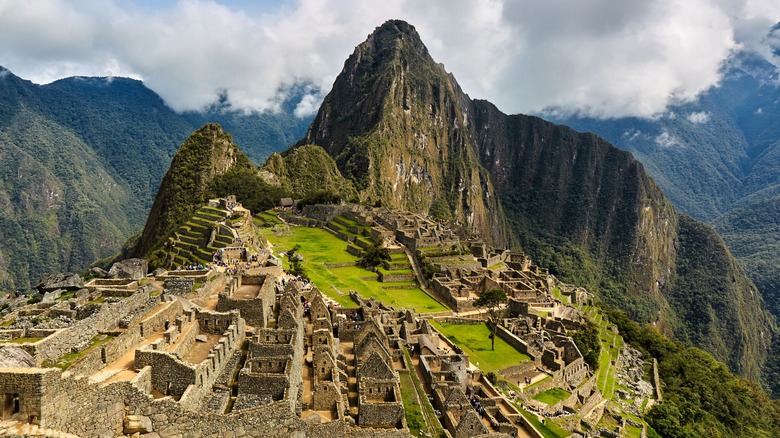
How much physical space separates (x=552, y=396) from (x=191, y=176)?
84640mm

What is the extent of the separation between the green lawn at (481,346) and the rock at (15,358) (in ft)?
93.8

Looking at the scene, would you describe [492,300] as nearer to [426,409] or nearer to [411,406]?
[426,409]

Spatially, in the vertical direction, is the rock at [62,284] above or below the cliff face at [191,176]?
below

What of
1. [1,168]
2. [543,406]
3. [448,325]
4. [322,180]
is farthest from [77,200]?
[543,406]

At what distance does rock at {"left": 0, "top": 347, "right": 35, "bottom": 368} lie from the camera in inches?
472

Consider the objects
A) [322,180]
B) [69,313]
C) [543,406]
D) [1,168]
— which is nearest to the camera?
[69,313]

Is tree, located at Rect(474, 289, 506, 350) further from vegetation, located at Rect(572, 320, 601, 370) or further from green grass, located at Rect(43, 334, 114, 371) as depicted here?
green grass, located at Rect(43, 334, 114, 371)

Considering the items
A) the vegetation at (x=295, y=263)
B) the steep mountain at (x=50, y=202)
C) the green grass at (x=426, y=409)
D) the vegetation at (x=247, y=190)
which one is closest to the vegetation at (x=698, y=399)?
the green grass at (x=426, y=409)

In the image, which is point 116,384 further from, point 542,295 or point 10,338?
point 542,295

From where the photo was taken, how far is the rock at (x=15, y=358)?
1198cm

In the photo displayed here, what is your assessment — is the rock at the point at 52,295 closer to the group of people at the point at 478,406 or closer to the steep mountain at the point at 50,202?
the group of people at the point at 478,406

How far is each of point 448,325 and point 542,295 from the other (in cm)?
1618

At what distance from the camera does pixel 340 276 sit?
53375mm

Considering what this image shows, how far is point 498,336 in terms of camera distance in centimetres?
4488
